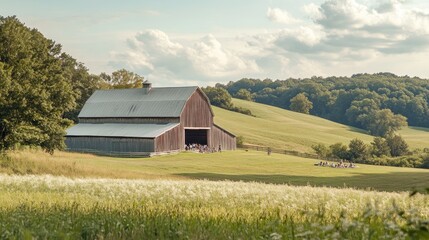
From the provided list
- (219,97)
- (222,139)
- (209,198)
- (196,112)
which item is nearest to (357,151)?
(222,139)

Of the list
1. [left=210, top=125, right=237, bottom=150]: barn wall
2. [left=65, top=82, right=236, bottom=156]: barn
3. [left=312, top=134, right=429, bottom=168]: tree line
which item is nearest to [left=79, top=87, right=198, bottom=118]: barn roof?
[left=65, top=82, right=236, bottom=156]: barn

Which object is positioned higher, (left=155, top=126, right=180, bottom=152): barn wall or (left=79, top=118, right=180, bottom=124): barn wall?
(left=79, top=118, right=180, bottom=124): barn wall

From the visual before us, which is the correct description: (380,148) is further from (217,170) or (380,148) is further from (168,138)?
(217,170)

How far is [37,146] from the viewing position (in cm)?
4703

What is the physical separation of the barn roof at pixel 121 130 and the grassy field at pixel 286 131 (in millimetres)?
32781

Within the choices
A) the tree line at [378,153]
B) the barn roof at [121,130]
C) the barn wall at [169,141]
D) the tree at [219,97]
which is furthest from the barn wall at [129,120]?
the tree at [219,97]

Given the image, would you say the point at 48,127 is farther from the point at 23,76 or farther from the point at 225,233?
the point at 225,233

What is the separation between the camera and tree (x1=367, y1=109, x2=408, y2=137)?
15838 cm

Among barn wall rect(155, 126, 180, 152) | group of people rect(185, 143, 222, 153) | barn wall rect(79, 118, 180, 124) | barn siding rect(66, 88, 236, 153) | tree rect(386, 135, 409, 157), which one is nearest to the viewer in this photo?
barn siding rect(66, 88, 236, 153)

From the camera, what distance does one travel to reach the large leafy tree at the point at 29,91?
4366 cm

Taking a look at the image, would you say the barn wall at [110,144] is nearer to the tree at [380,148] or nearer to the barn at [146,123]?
the barn at [146,123]

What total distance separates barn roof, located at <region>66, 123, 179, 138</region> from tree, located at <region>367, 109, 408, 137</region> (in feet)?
317

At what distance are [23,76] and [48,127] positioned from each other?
480 cm

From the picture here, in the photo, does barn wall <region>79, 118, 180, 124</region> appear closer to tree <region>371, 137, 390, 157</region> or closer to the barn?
the barn
